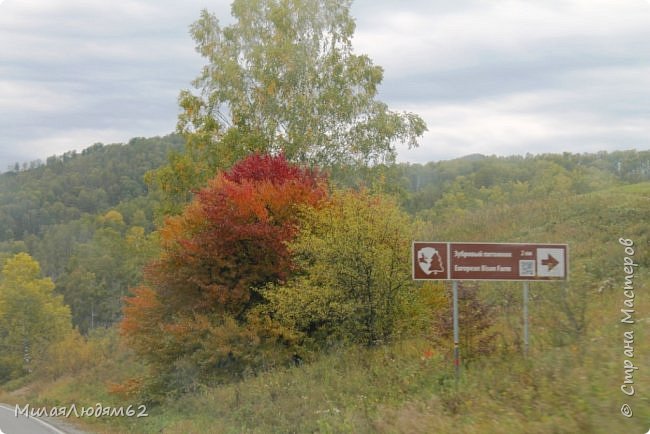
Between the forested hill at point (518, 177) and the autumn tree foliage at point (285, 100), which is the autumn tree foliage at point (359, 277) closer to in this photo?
the autumn tree foliage at point (285, 100)

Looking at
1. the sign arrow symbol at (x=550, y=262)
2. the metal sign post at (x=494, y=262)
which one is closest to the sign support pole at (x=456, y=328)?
the metal sign post at (x=494, y=262)

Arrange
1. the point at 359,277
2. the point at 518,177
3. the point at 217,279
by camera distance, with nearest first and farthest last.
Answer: the point at 359,277, the point at 217,279, the point at 518,177

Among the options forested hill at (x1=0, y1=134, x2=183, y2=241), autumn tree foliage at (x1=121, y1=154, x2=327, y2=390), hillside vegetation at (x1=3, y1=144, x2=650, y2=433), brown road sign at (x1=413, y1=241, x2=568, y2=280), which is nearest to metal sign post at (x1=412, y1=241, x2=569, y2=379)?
brown road sign at (x1=413, y1=241, x2=568, y2=280)

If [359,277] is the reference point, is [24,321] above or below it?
below

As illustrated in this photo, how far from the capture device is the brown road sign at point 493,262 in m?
11.1

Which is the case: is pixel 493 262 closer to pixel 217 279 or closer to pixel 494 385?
pixel 494 385

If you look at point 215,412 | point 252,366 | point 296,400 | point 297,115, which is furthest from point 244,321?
point 297,115

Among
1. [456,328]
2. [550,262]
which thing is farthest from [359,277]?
[550,262]

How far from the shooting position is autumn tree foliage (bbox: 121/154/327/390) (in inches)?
704

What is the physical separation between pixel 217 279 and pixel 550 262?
31.6ft

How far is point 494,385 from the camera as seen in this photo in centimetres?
1062

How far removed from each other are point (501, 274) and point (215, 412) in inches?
290

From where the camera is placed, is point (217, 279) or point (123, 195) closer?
point (217, 279)

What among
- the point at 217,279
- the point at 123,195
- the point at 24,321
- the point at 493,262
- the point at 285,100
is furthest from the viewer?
the point at 123,195
